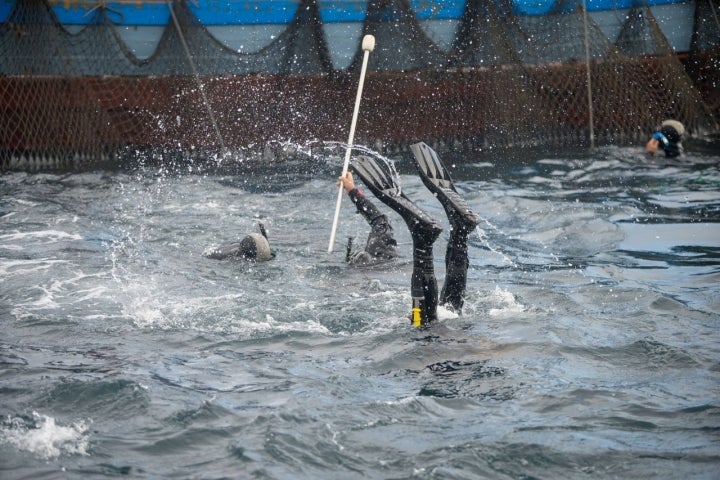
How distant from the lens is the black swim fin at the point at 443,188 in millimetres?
7242

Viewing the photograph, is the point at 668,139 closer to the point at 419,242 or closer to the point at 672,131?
the point at 672,131

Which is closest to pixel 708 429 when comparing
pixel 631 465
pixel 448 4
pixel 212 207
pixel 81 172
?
pixel 631 465

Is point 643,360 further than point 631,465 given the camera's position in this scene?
Yes

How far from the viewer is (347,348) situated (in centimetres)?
737

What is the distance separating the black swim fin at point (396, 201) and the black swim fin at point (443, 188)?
0.65 feet

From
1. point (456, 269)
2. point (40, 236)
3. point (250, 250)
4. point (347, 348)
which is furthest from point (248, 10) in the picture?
point (347, 348)

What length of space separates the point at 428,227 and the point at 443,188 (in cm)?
41

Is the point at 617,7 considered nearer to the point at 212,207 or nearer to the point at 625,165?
the point at 625,165

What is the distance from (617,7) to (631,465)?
51.3 ft

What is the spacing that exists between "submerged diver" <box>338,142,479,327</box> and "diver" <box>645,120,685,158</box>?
8.44 m

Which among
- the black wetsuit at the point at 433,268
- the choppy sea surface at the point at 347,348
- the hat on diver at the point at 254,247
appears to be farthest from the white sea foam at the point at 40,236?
the black wetsuit at the point at 433,268

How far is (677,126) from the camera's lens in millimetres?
14953

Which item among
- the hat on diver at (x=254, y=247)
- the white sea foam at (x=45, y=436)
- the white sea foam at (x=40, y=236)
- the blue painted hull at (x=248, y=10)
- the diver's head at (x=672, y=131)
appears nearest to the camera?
the white sea foam at (x=45, y=436)

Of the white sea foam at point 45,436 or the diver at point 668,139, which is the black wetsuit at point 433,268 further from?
the diver at point 668,139
